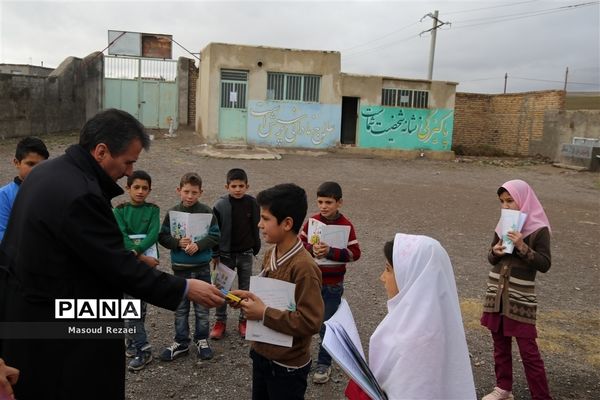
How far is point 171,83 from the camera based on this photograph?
21.9m

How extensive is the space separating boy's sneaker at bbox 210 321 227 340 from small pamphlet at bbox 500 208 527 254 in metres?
2.39

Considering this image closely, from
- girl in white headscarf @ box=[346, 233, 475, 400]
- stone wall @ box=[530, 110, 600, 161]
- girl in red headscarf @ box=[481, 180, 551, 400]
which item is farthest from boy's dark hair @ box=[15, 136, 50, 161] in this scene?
stone wall @ box=[530, 110, 600, 161]

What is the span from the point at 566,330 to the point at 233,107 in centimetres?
1567

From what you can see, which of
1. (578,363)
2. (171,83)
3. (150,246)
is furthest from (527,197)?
(171,83)

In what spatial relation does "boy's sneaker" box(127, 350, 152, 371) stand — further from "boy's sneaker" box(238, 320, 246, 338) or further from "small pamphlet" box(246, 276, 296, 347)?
"small pamphlet" box(246, 276, 296, 347)

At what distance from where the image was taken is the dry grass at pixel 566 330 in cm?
420

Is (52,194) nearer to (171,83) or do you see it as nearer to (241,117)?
(241,117)

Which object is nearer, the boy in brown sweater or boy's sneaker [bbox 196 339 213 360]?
the boy in brown sweater

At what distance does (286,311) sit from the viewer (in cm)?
232

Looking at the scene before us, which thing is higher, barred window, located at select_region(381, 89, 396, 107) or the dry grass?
barred window, located at select_region(381, 89, 396, 107)

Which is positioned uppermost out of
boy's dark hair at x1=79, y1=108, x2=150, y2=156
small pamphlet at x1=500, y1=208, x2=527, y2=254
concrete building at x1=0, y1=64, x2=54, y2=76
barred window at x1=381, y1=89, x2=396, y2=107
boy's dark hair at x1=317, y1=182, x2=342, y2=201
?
concrete building at x1=0, y1=64, x2=54, y2=76

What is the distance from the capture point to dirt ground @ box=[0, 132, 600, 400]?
11.8 feet

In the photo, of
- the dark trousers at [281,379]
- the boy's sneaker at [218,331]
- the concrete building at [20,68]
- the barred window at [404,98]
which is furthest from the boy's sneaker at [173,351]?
the concrete building at [20,68]

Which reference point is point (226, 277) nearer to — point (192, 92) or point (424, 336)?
point (424, 336)
